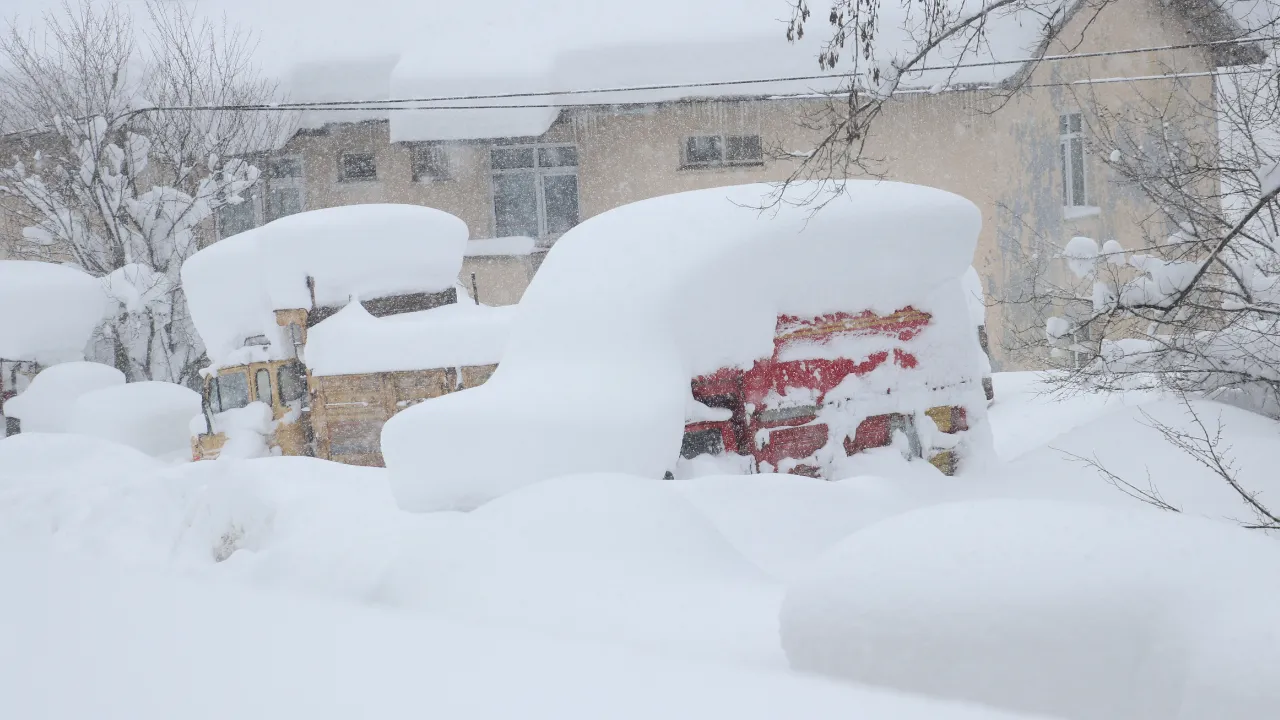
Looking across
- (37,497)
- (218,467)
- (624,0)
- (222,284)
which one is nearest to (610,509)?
(218,467)

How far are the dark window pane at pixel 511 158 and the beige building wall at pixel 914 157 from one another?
24 centimetres

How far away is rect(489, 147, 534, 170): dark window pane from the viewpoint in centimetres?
1608

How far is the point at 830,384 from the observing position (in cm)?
557

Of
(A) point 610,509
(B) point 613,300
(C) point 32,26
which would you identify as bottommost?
A: (A) point 610,509

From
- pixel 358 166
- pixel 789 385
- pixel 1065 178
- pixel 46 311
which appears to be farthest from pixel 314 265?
pixel 1065 178

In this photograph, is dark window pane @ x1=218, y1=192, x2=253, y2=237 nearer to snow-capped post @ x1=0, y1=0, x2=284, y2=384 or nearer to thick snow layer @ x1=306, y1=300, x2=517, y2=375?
snow-capped post @ x1=0, y1=0, x2=284, y2=384

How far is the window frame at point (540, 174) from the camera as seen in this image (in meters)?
16.0

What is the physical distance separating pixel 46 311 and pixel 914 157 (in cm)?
1351

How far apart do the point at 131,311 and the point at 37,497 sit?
8.33 m

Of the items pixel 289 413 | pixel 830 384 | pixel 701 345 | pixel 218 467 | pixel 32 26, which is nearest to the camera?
pixel 701 345

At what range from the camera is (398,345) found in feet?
28.5

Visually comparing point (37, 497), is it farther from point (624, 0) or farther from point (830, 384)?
point (624, 0)

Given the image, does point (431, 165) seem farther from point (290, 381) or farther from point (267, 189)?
point (290, 381)

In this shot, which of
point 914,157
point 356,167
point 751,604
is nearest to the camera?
point 751,604
